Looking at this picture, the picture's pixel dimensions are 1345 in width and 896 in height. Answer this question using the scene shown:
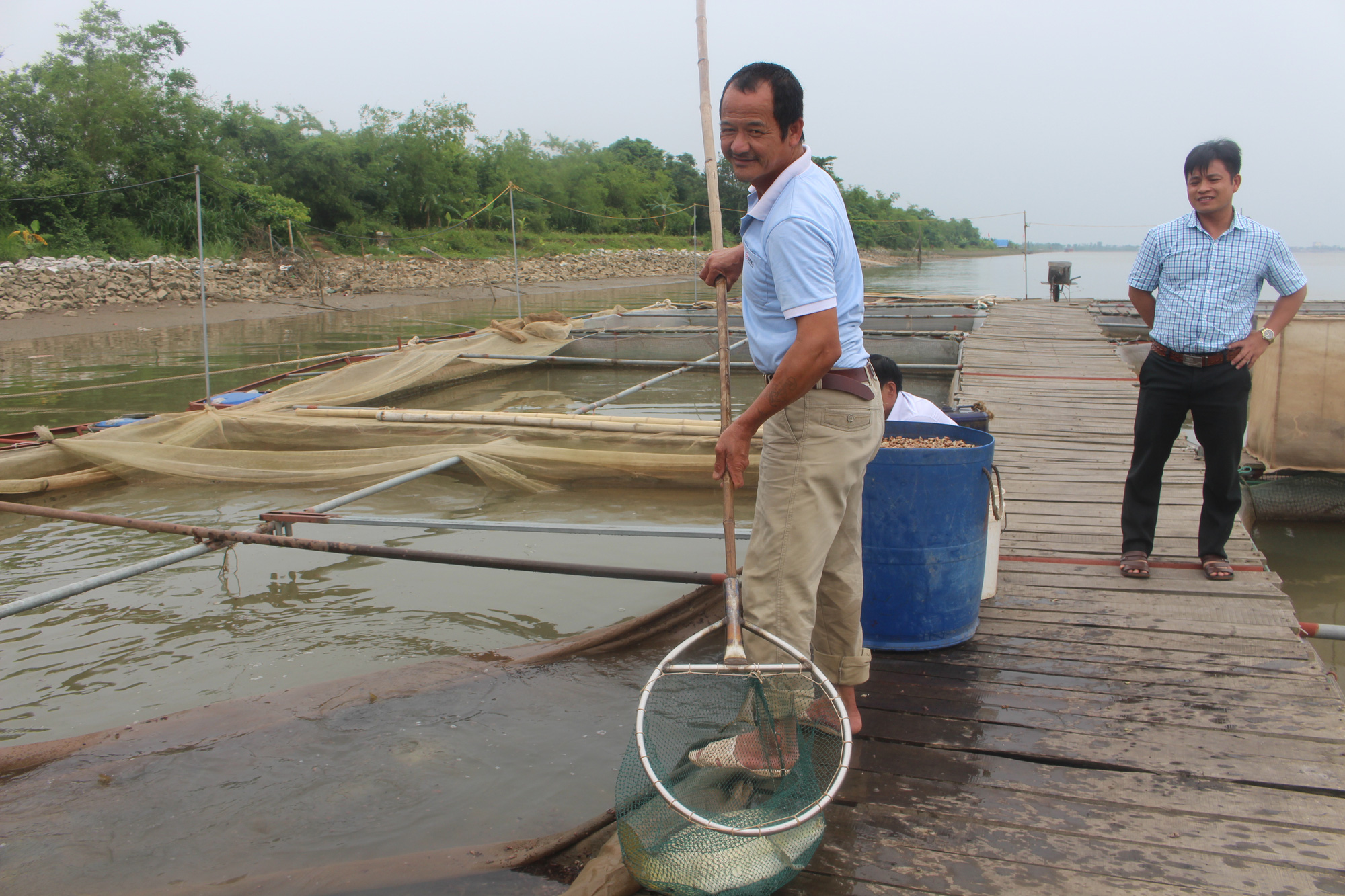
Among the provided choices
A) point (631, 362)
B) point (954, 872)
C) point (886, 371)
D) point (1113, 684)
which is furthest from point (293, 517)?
point (631, 362)

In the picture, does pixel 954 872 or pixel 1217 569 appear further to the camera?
pixel 1217 569

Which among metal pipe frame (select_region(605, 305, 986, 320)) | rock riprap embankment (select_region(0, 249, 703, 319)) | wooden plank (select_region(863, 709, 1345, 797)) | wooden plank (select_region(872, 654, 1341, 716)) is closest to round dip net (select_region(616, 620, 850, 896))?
wooden plank (select_region(863, 709, 1345, 797))

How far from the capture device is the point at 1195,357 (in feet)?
10.2

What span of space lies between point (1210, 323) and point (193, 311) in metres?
22.5

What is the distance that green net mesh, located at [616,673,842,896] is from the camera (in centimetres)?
179

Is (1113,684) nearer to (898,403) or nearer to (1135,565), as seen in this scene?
(1135,565)

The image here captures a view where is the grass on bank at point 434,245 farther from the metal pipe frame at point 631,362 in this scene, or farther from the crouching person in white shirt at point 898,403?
the crouching person in white shirt at point 898,403

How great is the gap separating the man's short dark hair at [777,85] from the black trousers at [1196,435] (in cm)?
199

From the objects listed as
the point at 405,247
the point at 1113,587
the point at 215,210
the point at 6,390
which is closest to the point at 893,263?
the point at 405,247

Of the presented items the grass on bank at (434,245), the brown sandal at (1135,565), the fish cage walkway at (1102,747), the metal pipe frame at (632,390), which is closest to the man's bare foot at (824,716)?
the fish cage walkway at (1102,747)

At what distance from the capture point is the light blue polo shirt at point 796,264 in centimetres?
182

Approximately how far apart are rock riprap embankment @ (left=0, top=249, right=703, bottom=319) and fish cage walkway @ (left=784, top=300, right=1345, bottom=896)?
15.3 meters

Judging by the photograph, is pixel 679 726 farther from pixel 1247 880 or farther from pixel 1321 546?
pixel 1321 546

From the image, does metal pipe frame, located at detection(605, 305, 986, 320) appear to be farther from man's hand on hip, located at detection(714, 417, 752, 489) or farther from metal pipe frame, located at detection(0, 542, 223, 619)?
man's hand on hip, located at detection(714, 417, 752, 489)
